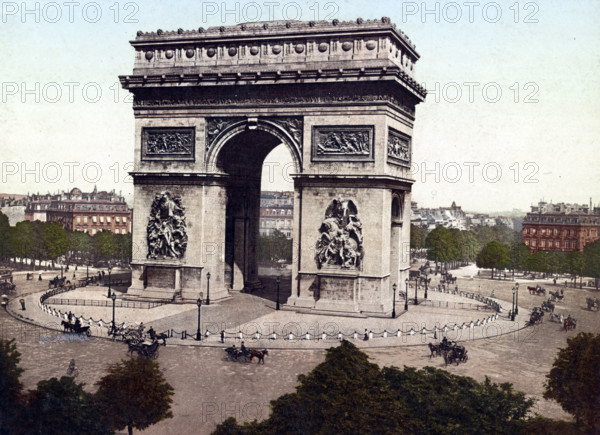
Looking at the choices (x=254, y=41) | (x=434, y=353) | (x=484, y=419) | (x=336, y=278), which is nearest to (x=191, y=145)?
(x=254, y=41)

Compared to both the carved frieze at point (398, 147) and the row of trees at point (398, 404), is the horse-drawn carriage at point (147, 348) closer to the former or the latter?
the row of trees at point (398, 404)

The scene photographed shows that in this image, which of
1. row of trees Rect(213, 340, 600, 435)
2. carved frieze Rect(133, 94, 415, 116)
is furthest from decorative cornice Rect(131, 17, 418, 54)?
row of trees Rect(213, 340, 600, 435)

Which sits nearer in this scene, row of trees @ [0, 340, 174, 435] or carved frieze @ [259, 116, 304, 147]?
row of trees @ [0, 340, 174, 435]

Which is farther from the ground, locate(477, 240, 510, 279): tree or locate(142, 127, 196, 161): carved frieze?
locate(142, 127, 196, 161): carved frieze

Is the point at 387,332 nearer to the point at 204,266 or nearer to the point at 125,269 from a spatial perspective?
the point at 204,266

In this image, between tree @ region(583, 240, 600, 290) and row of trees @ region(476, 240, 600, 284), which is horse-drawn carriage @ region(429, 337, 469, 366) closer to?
tree @ region(583, 240, 600, 290)

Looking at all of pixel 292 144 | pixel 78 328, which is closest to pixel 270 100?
pixel 292 144
